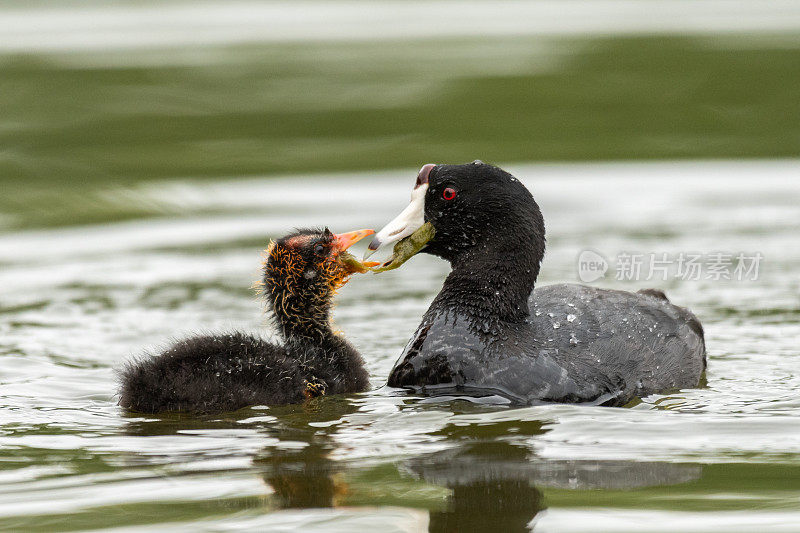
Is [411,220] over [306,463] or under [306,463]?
over

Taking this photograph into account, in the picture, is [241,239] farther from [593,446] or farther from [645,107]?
[593,446]

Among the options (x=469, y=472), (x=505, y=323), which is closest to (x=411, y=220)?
(x=505, y=323)

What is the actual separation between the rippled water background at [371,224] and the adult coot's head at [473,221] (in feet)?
2.66

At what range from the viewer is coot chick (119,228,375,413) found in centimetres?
602

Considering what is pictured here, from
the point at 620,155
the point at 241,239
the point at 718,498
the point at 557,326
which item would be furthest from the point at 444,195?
the point at 620,155

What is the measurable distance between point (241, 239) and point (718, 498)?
638 centimetres

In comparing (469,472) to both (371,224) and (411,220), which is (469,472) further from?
(371,224)

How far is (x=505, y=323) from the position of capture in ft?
21.0

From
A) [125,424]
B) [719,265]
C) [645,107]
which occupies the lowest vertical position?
[125,424]

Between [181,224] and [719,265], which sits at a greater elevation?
[181,224]

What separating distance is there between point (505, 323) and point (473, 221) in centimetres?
53

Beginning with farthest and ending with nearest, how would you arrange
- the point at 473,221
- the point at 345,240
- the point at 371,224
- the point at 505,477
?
1. the point at 371,224
2. the point at 345,240
3. the point at 473,221
4. the point at 505,477

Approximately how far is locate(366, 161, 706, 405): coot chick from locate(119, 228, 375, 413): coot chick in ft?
1.05

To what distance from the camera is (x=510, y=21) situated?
57.9 ft
